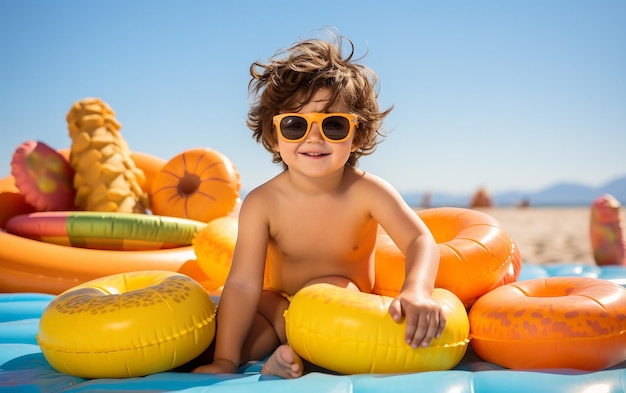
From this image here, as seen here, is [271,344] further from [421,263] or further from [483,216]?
[483,216]

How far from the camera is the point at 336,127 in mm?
1908

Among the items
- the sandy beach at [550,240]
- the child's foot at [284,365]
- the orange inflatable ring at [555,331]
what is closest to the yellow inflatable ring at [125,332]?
the child's foot at [284,365]

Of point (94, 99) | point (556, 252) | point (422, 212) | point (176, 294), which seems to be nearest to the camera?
point (176, 294)

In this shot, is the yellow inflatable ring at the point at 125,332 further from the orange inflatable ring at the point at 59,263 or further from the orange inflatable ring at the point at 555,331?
the orange inflatable ring at the point at 59,263

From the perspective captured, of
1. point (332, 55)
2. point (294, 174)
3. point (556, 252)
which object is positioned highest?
point (332, 55)

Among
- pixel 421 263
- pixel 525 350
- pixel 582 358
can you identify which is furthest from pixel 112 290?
pixel 582 358

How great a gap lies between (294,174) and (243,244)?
0.31 m

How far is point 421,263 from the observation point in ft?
6.04

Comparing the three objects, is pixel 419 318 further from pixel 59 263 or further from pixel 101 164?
pixel 101 164

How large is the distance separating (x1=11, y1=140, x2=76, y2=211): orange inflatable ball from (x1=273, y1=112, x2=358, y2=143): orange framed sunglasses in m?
2.84

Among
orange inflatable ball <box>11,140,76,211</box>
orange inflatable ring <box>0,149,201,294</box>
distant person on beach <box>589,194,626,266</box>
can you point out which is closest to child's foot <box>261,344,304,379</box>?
orange inflatable ring <box>0,149,201,294</box>

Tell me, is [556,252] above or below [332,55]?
below

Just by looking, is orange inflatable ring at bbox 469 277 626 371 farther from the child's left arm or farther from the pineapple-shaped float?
the pineapple-shaped float

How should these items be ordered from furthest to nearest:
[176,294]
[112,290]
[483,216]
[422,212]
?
[422,212]
[483,216]
[112,290]
[176,294]
